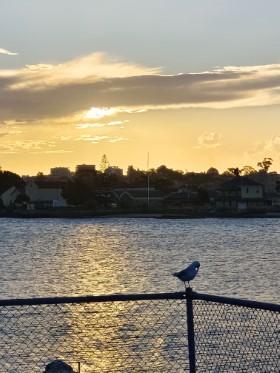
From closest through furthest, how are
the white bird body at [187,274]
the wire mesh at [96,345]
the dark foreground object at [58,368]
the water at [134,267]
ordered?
the white bird body at [187,274]
the dark foreground object at [58,368]
the wire mesh at [96,345]
the water at [134,267]

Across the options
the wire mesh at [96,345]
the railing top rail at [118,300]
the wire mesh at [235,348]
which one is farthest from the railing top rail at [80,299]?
the wire mesh at [96,345]

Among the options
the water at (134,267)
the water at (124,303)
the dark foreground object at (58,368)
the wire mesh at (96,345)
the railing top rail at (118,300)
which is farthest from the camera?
the water at (134,267)

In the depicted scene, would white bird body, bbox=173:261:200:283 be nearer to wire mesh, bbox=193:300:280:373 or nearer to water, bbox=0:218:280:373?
water, bbox=0:218:280:373

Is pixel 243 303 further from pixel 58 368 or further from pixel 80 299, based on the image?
pixel 58 368

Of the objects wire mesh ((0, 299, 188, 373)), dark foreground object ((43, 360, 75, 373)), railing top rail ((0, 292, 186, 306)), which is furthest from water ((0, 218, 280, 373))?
railing top rail ((0, 292, 186, 306))

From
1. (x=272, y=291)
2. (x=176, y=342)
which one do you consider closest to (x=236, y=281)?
(x=272, y=291)

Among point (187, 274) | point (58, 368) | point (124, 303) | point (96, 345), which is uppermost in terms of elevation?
point (187, 274)

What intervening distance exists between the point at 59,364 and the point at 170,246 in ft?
327

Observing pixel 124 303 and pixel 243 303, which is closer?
pixel 243 303

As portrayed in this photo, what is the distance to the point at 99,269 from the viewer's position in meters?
74.5

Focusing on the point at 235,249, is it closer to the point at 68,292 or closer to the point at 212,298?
the point at 68,292

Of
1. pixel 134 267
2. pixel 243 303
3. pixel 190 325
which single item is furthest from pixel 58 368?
pixel 134 267

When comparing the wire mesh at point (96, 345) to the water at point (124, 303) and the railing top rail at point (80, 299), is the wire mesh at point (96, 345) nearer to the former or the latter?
the water at point (124, 303)

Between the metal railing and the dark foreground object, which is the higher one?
the dark foreground object
